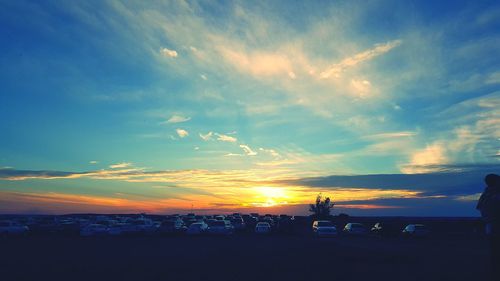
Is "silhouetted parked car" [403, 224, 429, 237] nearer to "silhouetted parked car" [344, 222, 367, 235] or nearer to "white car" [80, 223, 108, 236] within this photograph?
"silhouetted parked car" [344, 222, 367, 235]

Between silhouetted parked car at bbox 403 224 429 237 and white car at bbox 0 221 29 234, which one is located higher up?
white car at bbox 0 221 29 234

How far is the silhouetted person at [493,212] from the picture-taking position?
8078mm

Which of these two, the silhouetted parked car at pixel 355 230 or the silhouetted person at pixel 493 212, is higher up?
the silhouetted person at pixel 493 212

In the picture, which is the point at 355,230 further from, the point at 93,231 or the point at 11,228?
the point at 11,228

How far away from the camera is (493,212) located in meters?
8.30

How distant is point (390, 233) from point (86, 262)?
44.2 meters

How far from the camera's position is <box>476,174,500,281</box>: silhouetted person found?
8.08m

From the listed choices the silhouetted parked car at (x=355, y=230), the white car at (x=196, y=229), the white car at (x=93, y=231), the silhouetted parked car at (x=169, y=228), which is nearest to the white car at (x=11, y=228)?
the white car at (x=93, y=231)

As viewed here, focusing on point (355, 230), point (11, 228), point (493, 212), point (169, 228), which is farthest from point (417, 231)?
point (11, 228)

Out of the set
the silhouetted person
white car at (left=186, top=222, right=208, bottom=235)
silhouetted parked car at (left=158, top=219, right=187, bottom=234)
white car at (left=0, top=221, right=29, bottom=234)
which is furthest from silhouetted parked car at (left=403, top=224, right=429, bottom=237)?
white car at (left=0, top=221, right=29, bottom=234)

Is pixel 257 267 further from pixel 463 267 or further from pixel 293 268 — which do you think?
pixel 463 267

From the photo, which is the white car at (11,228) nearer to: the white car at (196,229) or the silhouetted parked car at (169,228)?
the silhouetted parked car at (169,228)

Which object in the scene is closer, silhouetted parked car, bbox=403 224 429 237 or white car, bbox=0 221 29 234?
white car, bbox=0 221 29 234

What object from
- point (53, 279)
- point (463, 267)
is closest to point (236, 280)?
point (53, 279)
